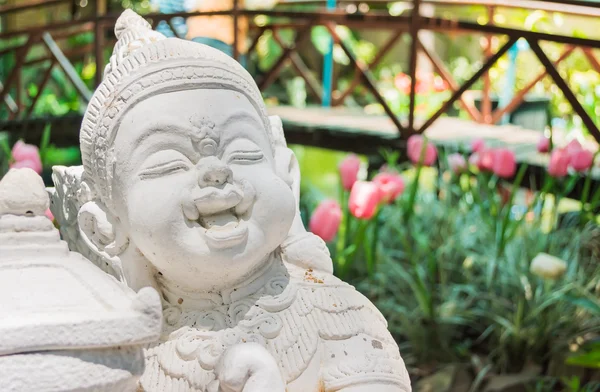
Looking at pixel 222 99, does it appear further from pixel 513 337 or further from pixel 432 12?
pixel 432 12

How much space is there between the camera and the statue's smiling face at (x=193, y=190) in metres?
1.21

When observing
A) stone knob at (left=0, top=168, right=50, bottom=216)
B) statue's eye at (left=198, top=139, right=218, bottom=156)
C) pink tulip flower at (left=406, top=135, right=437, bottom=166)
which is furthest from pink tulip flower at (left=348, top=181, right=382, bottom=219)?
stone knob at (left=0, top=168, right=50, bottom=216)

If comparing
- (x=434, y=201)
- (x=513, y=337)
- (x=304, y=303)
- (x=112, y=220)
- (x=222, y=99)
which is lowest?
(x=513, y=337)

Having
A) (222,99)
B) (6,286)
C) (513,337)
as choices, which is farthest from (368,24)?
(6,286)

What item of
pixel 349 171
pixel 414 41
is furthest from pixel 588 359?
pixel 414 41

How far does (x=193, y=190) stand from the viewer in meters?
1.22

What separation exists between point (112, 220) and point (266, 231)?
28 centimetres

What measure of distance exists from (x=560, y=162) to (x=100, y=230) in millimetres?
2123

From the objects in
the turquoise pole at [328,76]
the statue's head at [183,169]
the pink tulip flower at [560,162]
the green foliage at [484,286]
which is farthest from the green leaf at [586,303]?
the turquoise pole at [328,76]

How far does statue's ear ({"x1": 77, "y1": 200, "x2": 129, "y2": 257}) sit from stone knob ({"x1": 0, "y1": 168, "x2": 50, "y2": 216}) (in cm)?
13

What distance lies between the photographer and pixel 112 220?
1312 mm

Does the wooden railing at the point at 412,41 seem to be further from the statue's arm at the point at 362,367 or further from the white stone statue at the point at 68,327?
the white stone statue at the point at 68,327

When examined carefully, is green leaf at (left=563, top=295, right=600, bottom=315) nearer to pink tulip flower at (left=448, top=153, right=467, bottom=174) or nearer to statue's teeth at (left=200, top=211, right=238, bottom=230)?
pink tulip flower at (left=448, top=153, right=467, bottom=174)

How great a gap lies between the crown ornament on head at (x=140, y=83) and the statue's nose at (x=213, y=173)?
140mm
